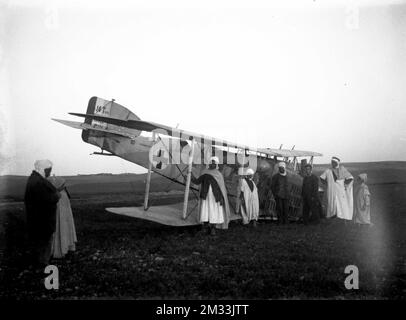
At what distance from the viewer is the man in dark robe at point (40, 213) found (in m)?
6.32

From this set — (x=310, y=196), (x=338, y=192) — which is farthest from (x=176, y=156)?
(x=338, y=192)

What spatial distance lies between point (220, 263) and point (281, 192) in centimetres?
528

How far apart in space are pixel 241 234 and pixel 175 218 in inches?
72.0

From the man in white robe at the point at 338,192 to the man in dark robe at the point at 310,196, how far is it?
392 mm

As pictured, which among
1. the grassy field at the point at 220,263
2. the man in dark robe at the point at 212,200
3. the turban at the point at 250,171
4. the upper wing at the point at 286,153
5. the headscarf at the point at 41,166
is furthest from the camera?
the upper wing at the point at 286,153

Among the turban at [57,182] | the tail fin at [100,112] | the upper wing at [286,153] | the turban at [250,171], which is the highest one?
the tail fin at [100,112]

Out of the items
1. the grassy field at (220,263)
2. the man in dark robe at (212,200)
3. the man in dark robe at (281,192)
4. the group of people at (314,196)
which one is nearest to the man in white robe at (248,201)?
the group of people at (314,196)

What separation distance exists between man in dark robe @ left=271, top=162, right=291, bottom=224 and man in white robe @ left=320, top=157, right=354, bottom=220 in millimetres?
1330

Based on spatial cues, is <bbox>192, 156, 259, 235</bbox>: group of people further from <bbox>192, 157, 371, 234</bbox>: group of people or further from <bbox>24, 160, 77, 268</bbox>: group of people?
<bbox>24, 160, 77, 268</bbox>: group of people

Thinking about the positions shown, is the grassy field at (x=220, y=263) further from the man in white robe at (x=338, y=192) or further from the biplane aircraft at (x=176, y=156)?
the biplane aircraft at (x=176, y=156)

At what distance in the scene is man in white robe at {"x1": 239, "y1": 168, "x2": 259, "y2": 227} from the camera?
1099 centimetres

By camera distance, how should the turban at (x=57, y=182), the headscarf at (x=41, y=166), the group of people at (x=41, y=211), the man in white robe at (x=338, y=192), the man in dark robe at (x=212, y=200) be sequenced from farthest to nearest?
the man in white robe at (x=338, y=192) → the man in dark robe at (x=212, y=200) → the turban at (x=57, y=182) → the headscarf at (x=41, y=166) → the group of people at (x=41, y=211)

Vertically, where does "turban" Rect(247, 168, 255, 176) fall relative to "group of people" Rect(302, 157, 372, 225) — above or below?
above

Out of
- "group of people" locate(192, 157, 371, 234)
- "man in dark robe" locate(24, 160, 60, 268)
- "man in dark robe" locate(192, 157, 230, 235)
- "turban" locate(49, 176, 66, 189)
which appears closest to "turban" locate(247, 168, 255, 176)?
"group of people" locate(192, 157, 371, 234)
